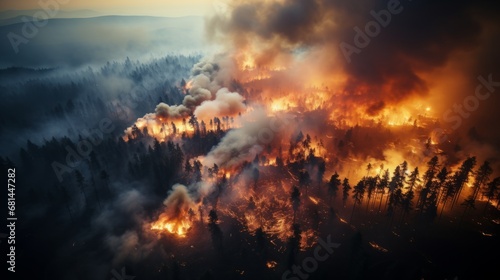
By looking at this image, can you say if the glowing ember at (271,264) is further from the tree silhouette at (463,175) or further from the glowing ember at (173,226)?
the tree silhouette at (463,175)

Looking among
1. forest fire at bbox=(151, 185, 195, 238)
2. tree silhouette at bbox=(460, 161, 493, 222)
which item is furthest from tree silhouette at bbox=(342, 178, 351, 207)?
forest fire at bbox=(151, 185, 195, 238)

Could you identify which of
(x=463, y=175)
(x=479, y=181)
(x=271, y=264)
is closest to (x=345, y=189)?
(x=271, y=264)

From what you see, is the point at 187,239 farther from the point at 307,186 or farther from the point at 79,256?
the point at 307,186

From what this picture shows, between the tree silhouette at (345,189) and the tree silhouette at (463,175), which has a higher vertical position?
the tree silhouette at (463,175)

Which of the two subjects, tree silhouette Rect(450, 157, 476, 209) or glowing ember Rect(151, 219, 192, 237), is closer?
tree silhouette Rect(450, 157, 476, 209)

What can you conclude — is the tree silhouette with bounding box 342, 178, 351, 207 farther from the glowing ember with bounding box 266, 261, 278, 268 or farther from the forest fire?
the forest fire

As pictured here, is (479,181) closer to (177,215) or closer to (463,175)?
(463,175)

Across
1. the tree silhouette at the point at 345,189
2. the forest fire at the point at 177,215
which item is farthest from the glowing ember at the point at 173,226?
the tree silhouette at the point at 345,189

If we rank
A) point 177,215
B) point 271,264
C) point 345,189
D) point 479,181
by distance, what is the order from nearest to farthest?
1. point 271,264
2. point 345,189
3. point 479,181
4. point 177,215

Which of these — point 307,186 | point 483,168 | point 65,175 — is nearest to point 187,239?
point 307,186

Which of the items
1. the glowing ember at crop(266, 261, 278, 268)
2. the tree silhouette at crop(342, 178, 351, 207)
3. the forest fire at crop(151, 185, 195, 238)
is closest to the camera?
the glowing ember at crop(266, 261, 278, 268)

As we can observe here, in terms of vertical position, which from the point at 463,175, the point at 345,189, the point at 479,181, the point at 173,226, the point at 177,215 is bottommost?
the point at 173,226

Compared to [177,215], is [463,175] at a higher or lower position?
higher
